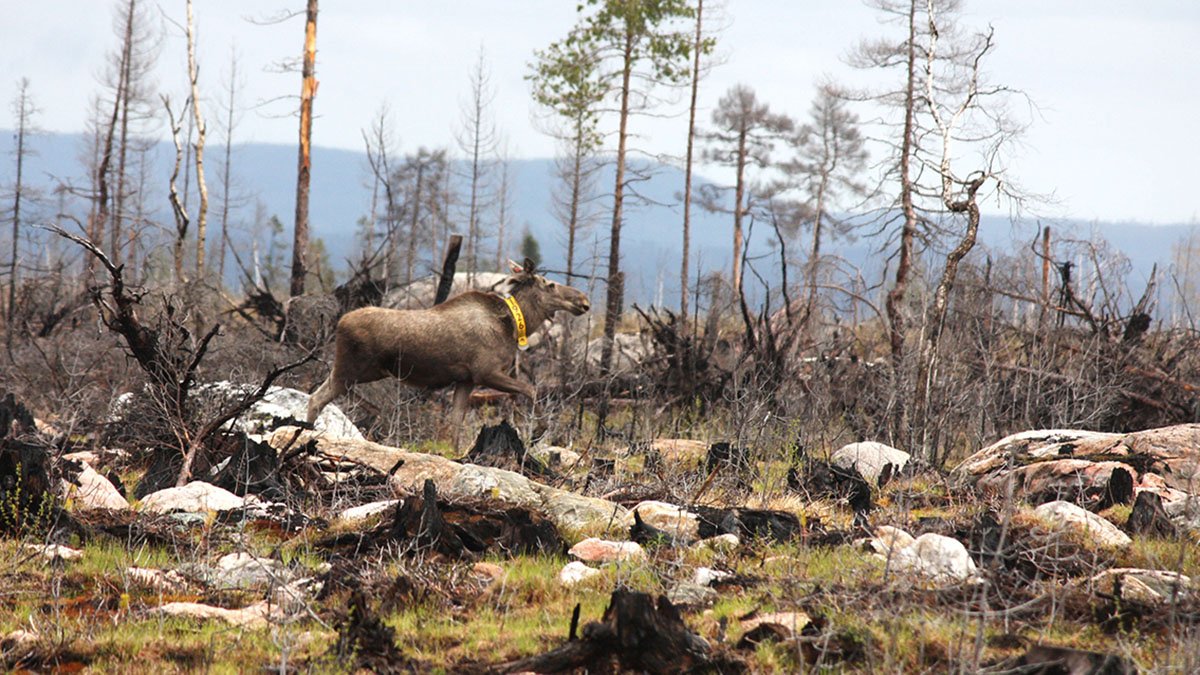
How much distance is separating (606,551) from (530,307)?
6.82 m

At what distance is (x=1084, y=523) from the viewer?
22.0 ft

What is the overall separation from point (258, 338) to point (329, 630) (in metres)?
13.1

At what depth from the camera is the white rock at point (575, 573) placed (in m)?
5.79

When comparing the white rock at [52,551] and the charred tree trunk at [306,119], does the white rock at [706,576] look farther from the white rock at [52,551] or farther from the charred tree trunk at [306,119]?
the charred tree trunk at [306,119]

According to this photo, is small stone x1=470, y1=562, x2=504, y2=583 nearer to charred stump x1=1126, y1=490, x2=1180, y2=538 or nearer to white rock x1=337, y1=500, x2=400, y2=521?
white rock x1=337, y1=500, x2=400, y2=521

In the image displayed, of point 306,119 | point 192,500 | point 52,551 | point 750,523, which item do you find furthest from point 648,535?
point 306,119

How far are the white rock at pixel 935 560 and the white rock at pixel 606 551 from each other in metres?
1.37

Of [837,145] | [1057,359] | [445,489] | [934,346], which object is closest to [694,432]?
[934,346]

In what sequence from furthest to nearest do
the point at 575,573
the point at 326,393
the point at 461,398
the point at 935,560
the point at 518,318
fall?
1. the point at 461,398
2. the point at 518,318
3. the point at 326,393
4. the point at 575,573
5. the point at 935,560

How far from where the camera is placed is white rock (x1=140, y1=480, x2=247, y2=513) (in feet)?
23.3

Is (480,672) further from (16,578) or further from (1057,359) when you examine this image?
(1057,359)

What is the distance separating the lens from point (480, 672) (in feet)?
14.3

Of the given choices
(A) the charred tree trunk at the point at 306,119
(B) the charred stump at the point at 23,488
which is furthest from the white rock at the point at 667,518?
(A) the charred tree trunk at the point at 306,119

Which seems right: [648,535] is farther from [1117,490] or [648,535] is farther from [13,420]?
[13,420]
